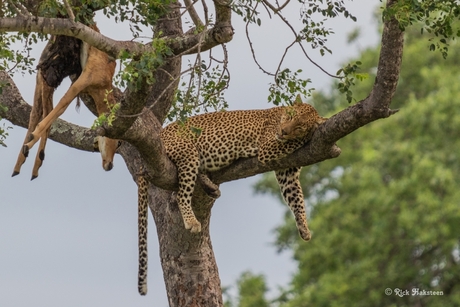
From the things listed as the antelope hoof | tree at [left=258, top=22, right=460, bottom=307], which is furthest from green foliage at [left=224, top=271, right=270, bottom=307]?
the antelope hoof

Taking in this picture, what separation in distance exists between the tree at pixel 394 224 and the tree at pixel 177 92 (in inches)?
410

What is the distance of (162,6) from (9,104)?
3714 mm

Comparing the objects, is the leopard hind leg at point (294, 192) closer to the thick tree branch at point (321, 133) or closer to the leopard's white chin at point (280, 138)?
the thick tree branch at point (321, 133)

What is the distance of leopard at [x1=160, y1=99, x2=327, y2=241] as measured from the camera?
9344mm

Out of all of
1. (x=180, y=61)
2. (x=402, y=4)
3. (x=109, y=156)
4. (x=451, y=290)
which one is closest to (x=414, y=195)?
(x=451, y=290)

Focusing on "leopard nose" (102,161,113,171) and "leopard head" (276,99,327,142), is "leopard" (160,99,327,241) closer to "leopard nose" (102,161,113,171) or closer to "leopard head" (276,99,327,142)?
"leopard head" (276,99,327,142)

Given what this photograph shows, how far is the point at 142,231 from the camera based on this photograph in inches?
388

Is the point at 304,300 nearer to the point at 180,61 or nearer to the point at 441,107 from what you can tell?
the point at 441,107

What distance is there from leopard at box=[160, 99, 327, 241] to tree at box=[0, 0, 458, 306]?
0.12m

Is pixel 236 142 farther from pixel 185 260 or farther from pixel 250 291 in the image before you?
pixel 250 291

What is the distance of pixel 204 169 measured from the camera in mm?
9664

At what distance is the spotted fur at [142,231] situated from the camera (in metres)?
9.77

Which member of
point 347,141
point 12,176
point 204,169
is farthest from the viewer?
point 347,141

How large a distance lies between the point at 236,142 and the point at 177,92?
0.82 m
